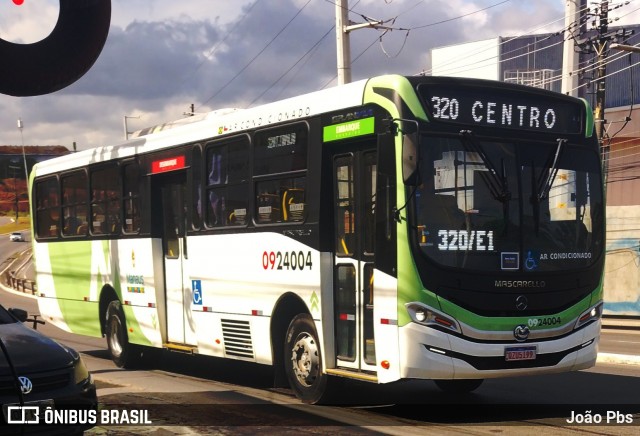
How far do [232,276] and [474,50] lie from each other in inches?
2200

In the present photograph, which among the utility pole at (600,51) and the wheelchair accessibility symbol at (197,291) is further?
the utility pole at (600,51)

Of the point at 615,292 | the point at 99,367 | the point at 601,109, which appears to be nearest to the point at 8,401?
the point at 99,367

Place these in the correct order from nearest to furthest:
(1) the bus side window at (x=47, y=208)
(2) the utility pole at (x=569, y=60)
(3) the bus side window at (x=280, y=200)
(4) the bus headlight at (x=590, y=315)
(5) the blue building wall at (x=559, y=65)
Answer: (4) the bus headlight at (x=590, y=315) → (3) the bus side window at (x=280, y=200) → (1) the bus side window at (x=47, y=208) → (2) the utility pole at (x=569, y=60) → (5) the blue building wall at (x=559, y=65)

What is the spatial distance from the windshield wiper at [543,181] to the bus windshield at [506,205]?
0.03 feet

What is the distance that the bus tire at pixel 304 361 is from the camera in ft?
34.5

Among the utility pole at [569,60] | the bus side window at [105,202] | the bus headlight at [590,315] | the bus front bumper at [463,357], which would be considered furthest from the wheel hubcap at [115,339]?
the utility pole at [569,60]

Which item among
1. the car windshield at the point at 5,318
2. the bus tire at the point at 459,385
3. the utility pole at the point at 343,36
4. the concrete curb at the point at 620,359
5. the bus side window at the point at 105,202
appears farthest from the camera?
the utility pole at the point at 343,36

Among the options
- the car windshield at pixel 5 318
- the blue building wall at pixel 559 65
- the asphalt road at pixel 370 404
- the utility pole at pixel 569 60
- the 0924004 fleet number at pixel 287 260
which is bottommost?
the asphalt road at pixel 370 404

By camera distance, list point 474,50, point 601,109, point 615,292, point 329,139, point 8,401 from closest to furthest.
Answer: point 8,401 < point 329,139 < point 601,109 < point 615,292 < point 474,50

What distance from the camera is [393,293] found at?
9.34 metres

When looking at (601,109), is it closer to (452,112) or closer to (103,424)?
(452,112)

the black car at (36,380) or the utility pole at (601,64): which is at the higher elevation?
the utility pole at (601,64)

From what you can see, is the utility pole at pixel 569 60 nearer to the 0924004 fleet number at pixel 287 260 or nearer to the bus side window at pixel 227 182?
the bus side window at pixel 227 182

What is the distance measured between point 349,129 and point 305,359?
271 cm
